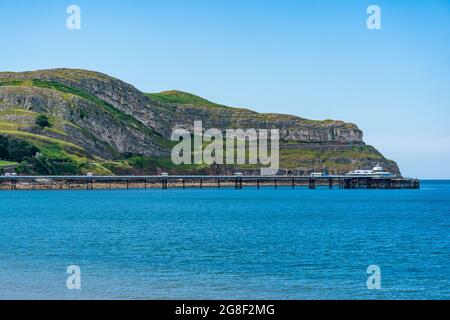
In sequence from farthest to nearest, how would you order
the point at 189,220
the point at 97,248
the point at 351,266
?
the point at 189,220
the point at 97,248
the point at 351,266

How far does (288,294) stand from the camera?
4134 cm

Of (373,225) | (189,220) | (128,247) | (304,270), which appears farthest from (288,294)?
(189,220)

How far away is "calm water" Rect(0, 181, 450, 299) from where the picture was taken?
42.7 m

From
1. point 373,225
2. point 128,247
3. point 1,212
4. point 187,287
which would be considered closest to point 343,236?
point 373,225

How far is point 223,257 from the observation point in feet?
190

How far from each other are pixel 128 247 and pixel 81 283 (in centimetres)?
2135

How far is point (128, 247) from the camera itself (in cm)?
6556

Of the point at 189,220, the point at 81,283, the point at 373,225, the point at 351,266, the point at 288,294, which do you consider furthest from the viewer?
the point at 189,220

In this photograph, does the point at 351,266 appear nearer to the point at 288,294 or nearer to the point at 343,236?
the point at 288,294

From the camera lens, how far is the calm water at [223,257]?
140ft

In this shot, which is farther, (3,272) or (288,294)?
(3,272)
